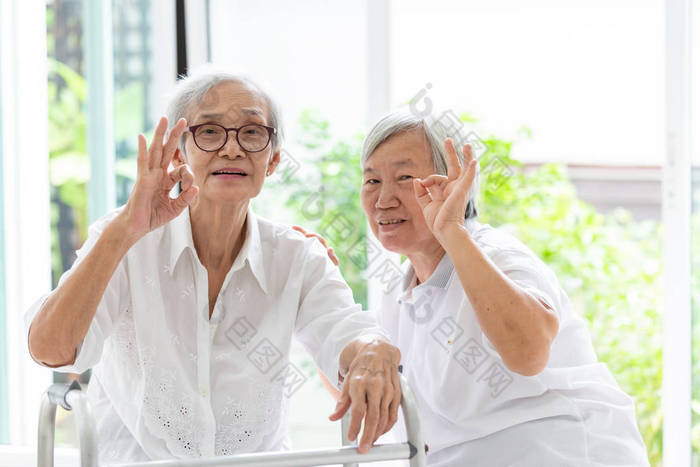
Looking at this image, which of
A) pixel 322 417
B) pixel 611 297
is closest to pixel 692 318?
pixel 611 297

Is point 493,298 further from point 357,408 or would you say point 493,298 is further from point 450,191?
point 357,408

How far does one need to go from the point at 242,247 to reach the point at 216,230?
7 centimetres

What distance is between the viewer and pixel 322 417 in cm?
271

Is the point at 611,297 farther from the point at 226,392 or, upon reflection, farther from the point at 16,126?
the point at 16,126

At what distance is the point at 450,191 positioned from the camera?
1521 millimetres

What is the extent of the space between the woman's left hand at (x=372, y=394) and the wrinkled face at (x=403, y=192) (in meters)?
0.40

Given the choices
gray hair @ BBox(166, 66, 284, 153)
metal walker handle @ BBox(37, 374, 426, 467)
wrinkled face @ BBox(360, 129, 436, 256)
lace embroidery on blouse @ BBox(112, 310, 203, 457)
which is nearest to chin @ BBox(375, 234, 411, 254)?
wrinkled face @ BBox(360, 129, 436, 256)

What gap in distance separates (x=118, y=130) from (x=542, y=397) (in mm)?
1771

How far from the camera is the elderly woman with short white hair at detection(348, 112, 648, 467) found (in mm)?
1501

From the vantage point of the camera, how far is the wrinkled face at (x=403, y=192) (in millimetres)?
1769

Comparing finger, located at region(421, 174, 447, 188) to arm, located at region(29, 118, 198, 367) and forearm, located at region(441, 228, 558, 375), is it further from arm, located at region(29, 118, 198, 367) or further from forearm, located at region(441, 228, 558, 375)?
arm, located at region(29, 118, 198, 367)

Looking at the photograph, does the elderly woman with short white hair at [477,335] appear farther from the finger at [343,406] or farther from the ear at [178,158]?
the ear at [178,158]

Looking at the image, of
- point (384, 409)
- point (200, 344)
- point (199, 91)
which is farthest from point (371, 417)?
point (199, 91)

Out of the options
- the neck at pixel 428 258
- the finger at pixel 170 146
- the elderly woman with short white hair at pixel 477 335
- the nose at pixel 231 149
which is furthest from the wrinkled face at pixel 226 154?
the neck at pixel 428 258
